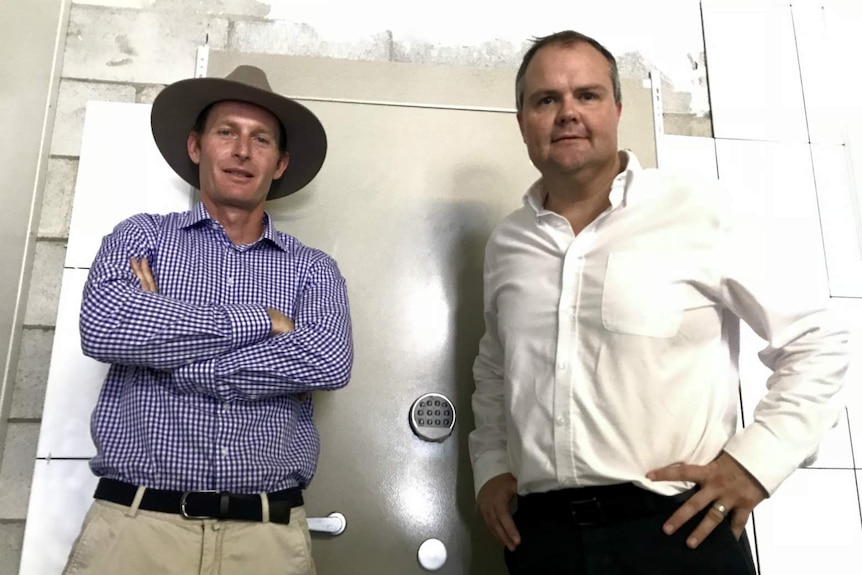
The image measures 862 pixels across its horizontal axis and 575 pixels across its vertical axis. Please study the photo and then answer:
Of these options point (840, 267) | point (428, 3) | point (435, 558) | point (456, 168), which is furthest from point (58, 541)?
point (840, 267)

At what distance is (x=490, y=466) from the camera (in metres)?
1.42

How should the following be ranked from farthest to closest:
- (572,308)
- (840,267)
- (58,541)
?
(840,267) < (58,541) < (572,308)

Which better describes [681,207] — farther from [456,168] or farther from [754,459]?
[456,168]

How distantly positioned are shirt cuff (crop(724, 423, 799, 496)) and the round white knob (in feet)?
2.46

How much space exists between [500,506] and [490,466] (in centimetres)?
10

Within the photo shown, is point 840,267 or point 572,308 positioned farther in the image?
point 840,267

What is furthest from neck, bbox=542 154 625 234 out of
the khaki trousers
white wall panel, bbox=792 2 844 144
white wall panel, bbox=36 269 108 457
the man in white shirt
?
white wall panel, bbox=36 269 108 457

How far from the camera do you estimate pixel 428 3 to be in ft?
6.64

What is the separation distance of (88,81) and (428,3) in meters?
0.98

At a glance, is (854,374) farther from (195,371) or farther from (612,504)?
(195,371)

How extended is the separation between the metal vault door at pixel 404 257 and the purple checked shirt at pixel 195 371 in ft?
0.97

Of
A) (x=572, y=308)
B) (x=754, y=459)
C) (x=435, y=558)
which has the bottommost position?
(x=435, y=558)

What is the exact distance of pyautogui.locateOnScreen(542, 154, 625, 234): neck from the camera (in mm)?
1363

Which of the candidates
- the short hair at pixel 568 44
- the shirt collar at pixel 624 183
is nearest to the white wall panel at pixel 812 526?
the shirt collar at pixel 624 183
